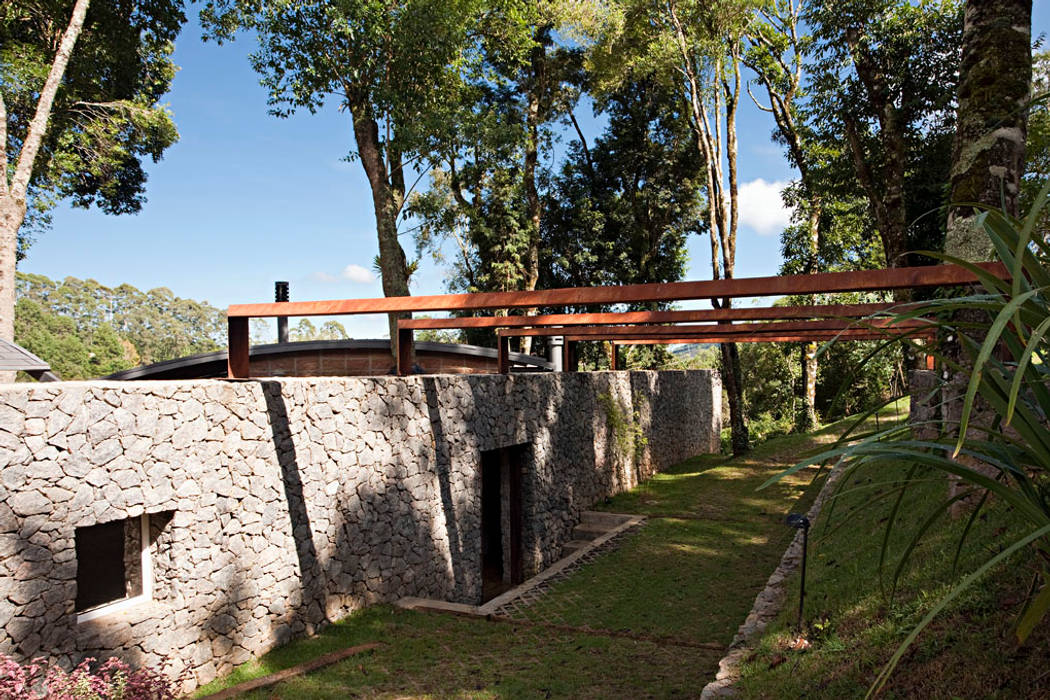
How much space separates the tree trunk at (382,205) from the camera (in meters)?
14.0

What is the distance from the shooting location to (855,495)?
6.97 meters

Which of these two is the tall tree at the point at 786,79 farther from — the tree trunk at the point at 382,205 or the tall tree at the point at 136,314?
the tall tree at the point at 136,314

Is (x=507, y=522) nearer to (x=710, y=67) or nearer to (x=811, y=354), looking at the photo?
(x=811, y=354)

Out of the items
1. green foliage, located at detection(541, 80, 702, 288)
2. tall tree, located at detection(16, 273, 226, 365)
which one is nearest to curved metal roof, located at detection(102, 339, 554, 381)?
green foliage, located at detection(541, 80, 702, 288)

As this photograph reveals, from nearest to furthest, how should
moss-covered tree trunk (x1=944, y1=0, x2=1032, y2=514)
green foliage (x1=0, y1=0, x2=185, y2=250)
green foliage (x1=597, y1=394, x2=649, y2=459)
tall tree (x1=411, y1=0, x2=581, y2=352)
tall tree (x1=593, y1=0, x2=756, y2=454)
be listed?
1. moss-covered tree trunk (x1=944, y1=0, x2=1032, y2=514)
2. green foliage (x1=597, y1=394, x2=649, y2=459)
3. green foliage (x1=0, y1=0, x2=185, y2=250)
4. tall tree (x1=593, y1=0, x2=756, y2=454)
5. tall tree (x1=411, y1=0, x2=581, y2=352)

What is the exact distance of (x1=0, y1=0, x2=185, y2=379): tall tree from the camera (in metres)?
12.9

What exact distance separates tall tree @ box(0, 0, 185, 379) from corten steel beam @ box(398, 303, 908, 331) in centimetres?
954

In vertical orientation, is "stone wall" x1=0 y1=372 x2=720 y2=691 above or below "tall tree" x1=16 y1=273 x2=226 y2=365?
below

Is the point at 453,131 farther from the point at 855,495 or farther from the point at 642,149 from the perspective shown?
the point at 855,495

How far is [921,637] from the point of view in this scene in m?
2.91

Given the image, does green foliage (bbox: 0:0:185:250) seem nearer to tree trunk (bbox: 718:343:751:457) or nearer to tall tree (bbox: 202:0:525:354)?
tall tree (bbox: 202:0:525:354)

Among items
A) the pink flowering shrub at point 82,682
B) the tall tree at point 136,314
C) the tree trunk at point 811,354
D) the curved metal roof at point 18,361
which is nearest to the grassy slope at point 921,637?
the pink flowering shrub at point 82,682

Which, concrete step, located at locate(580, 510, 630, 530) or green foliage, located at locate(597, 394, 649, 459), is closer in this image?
concrete step, located at locate(580, 510, 630, 530)

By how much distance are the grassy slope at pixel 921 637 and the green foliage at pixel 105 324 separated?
38.8 metres
